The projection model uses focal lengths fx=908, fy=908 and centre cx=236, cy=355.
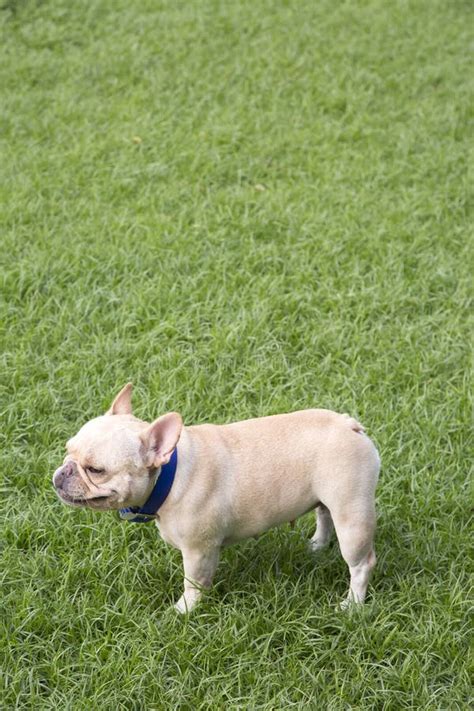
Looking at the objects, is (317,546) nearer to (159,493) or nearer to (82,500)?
(159,493)

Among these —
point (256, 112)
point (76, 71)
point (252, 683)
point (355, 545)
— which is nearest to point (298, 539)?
point (355, 545)

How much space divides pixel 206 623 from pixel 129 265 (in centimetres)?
289

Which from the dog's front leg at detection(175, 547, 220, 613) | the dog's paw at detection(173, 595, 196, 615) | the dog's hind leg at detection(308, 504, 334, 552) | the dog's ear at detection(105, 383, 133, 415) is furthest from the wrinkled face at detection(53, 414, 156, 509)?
the dog's hind leg at detection(308, 504, 334, 552)

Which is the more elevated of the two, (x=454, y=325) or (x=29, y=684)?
(x=29, y=684)

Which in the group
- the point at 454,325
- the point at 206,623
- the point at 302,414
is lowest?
the point at 454,325

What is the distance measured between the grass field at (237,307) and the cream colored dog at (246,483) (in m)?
0.30

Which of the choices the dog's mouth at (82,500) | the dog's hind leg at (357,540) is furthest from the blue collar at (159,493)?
the dog's hind leg at (357,540)

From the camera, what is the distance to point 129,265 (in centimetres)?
592

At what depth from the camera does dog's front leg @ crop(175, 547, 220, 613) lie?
3596 mm

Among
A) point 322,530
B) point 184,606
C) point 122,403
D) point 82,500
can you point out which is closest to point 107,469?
point 82,500

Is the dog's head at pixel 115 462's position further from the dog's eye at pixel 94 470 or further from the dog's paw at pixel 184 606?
the dog's paw at pixel 184 606

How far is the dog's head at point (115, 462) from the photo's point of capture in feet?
10.9

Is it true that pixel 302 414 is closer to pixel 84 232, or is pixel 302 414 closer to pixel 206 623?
pixel 206 623

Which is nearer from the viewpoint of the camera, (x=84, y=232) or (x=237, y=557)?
(x=237, y=557)
